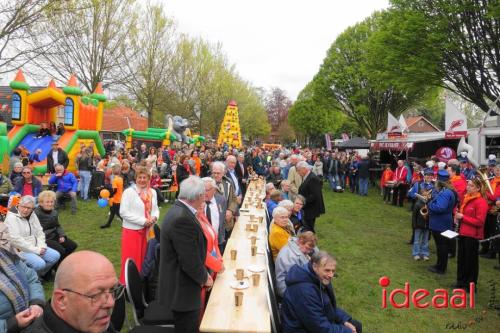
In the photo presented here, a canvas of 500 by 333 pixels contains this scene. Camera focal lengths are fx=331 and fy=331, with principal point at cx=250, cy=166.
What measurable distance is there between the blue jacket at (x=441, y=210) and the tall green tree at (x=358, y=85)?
23417 millimetres

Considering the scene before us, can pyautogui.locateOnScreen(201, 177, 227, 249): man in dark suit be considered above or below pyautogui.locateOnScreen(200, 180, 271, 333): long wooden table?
above

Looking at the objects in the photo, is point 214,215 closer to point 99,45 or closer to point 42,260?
point 42,260

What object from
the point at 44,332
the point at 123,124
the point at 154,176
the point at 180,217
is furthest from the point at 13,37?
the point at 123,124

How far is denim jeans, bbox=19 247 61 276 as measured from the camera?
4345 mm

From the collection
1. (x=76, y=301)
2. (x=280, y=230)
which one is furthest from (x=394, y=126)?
(x=76, y=301)

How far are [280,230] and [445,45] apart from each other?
13.2 meters

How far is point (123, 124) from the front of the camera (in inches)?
1815

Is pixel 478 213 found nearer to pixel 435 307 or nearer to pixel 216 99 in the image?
pixel 435 307

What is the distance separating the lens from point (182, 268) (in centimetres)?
277

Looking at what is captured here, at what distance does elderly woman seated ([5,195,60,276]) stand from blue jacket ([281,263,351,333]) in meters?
3.45

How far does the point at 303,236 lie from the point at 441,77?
48.5ft

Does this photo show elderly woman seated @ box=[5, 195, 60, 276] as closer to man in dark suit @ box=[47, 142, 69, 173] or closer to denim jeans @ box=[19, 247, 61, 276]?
denim jeans @ box=[19, 247, 61, 276]

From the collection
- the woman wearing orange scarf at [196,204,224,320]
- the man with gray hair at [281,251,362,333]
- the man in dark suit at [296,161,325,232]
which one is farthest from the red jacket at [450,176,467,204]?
the woman wearing orange scarf at [196,204,224,320]

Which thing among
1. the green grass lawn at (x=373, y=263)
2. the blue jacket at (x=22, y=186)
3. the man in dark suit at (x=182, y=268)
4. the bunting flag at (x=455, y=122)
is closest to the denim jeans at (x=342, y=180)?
the green grass lawn at (x=373, y=263)
